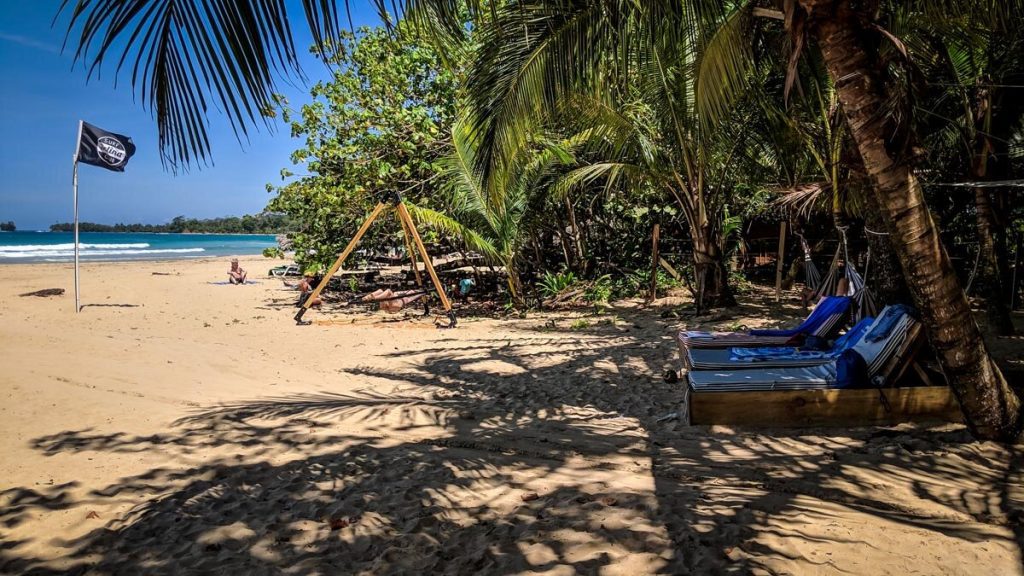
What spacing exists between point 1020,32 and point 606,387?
17.5 ft

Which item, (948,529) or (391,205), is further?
(391,205)

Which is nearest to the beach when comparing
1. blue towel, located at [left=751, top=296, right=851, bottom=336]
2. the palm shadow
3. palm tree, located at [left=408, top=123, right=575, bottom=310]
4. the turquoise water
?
the palm shadow

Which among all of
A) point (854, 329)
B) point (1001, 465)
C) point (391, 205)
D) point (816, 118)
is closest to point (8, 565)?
point (1001, 465)

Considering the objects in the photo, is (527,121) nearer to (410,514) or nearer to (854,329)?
(854,329)

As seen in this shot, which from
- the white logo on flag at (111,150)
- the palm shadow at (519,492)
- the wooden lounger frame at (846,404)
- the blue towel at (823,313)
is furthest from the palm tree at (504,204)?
the wooden lounger frame at (846,404)

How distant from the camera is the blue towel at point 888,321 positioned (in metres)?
4.10

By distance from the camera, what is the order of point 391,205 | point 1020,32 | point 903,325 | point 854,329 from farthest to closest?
point 391,205, point 1020,32, point 854,329, point 903,325

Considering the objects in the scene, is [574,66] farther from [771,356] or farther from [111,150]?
[111,150]

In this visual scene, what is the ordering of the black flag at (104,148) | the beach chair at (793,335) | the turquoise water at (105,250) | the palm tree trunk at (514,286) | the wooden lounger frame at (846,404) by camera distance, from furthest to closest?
the turquoise water at (105,250)
the palm tree trunk at (514,286)
the black flag at (104,148)
the beach chair at (793,335)
the wooden lounger frame at (846,404)

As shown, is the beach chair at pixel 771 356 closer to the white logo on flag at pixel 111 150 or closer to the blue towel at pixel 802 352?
the blue towel at pixel 802 352

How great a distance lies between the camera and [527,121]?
5410mm

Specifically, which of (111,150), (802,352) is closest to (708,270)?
(802,352)

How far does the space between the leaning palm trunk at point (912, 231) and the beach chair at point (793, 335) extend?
5.66 ft

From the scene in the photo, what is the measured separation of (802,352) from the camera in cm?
474
